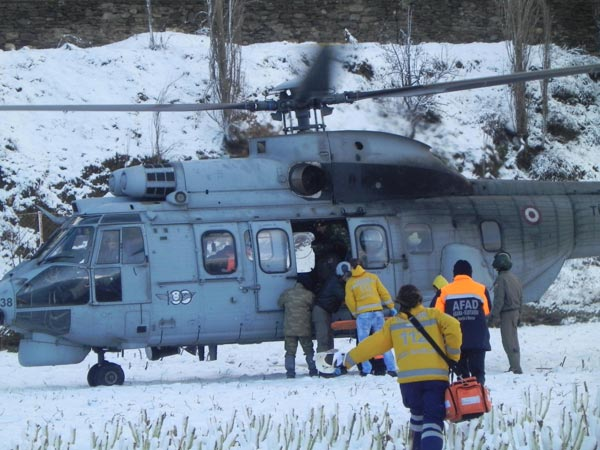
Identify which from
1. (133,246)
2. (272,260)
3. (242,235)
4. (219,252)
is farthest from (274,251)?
(133,246)

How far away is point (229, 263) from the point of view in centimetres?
1444

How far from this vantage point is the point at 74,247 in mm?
13961

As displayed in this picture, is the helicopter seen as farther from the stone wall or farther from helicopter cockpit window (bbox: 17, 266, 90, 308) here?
the stone wall

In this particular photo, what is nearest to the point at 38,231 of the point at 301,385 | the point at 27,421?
the point at 301,385

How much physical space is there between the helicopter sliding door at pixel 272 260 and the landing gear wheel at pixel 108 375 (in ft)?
6.48

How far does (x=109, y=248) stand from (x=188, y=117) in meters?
15.5

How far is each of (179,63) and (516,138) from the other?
9631 millimetres

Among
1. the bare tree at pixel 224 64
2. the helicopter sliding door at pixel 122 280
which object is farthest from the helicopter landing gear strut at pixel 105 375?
the bare tree at pixel 224 64

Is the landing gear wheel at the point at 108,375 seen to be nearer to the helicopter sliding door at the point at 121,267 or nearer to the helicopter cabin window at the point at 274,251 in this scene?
the helicopter sliding door at the point at 121,267

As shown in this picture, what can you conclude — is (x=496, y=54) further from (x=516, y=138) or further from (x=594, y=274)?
(x=594, y=274)

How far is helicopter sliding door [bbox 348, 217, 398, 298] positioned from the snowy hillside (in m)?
7.98

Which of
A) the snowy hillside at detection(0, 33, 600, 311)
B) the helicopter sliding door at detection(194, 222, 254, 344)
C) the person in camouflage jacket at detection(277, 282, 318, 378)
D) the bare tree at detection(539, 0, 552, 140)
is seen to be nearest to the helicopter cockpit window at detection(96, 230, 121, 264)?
the helicopter sliding door at detection(194, 222, 254, 344)

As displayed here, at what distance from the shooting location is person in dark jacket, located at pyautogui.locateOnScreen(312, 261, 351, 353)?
14.5m

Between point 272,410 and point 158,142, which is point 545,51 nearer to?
point 158,142
